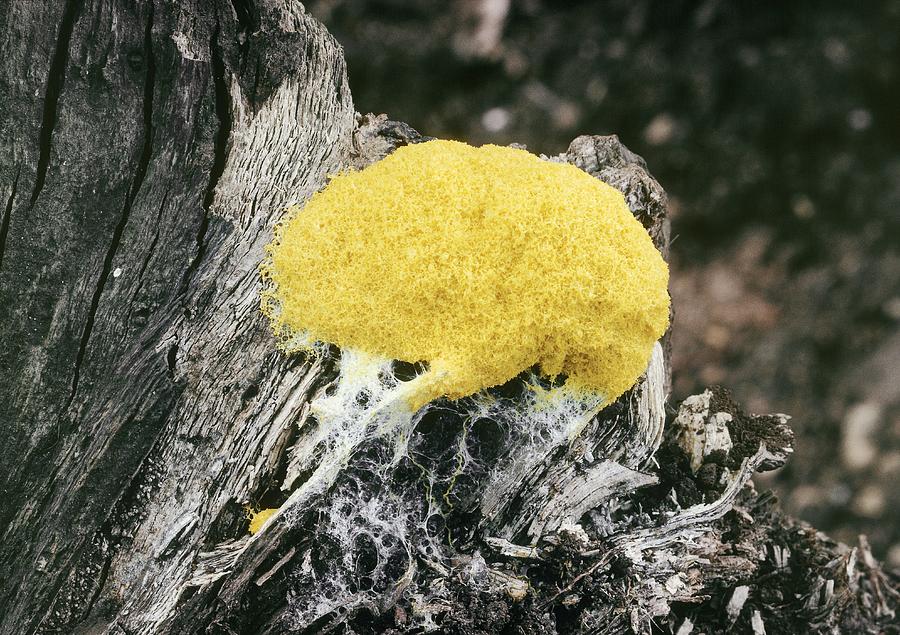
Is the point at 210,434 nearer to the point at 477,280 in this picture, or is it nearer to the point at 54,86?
the point at 477,280

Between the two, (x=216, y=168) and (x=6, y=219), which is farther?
(x=216, y=168)

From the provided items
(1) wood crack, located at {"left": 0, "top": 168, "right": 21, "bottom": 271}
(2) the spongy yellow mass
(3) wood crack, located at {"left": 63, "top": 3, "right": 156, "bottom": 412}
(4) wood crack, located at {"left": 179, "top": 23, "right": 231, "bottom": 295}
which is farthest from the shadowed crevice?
(2) the spongy yellow mass

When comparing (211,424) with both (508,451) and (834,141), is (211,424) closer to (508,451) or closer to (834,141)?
(508,451)

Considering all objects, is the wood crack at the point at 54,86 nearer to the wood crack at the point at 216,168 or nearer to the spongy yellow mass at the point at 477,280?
the wood crack at the point at 216,168

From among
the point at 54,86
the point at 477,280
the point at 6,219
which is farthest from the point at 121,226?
the point at 477,280

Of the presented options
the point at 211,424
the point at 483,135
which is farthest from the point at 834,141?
the point at 211,424
